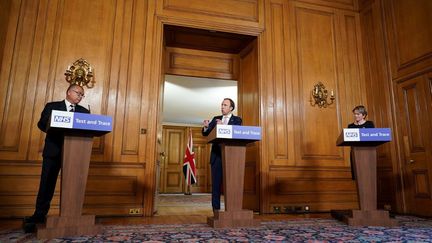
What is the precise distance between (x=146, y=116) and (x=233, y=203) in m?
1.76

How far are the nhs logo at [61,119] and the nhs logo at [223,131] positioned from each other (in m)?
1.19

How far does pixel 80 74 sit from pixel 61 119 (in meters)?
1.72

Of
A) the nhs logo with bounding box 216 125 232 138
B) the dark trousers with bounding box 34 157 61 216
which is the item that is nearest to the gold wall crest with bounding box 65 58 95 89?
the dark trousers with bounding box 34 157 61 216

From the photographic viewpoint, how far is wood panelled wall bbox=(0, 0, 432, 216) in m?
3.66

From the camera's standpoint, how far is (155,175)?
391cm

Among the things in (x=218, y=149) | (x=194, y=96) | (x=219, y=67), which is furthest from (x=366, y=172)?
(x=194, y=96)

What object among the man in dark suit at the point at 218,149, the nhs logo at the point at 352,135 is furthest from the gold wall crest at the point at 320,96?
the man in dark suit at the point at 218,149

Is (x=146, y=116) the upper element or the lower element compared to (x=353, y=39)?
lower

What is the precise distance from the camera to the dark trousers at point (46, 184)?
2578mm

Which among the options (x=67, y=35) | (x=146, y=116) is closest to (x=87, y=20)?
(x=67, y=35)

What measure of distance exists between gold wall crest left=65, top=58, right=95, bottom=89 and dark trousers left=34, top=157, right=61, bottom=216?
1.43 m

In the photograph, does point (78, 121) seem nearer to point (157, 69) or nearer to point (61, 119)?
point (61, 119)

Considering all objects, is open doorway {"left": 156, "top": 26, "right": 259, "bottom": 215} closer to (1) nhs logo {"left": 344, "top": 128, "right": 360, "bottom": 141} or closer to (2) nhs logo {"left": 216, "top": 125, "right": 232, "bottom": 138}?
(1) nhs logo {"left": 344, "top": 128, "right": 360, "bottom": 141}

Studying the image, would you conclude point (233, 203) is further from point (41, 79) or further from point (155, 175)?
point (41, 79)
